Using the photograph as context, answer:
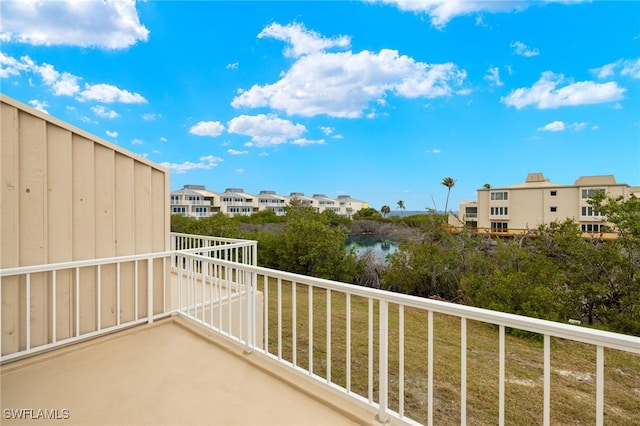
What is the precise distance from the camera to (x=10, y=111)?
94.4 inches

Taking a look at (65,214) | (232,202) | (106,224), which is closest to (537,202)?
(106,224)

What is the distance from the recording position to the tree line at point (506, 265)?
22.1 feet

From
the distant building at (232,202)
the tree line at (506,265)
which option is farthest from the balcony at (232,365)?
the distant building at (232,202)

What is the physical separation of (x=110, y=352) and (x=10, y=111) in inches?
82.8

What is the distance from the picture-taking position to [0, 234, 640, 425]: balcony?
172 centimetres

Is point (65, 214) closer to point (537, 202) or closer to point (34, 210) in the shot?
point (34, 210)


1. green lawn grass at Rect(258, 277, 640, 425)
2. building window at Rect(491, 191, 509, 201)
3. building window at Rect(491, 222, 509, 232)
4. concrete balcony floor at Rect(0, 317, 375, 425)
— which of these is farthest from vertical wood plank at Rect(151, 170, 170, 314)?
building window at Rect(491, 191, 509, 201)

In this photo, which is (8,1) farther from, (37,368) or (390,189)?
(390,189)

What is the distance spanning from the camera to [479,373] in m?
3.93

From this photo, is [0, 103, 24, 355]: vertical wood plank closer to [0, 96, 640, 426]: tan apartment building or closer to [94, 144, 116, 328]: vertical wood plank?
[0, 96, 640, 426]: tan apartment building

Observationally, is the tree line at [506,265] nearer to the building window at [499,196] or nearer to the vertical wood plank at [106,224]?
the vertical wood plank at [106,224]

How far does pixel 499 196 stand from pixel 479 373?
79.3 feet

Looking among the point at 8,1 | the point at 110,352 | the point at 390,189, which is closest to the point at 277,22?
the point at 8,1

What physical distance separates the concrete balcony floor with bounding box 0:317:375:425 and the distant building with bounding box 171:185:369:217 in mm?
29020
